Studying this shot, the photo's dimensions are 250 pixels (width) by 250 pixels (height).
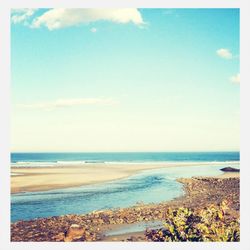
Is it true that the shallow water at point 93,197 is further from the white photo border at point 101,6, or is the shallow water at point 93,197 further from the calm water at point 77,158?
the calm water at point 77,158

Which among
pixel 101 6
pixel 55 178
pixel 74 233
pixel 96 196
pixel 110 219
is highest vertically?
pixel 101 6

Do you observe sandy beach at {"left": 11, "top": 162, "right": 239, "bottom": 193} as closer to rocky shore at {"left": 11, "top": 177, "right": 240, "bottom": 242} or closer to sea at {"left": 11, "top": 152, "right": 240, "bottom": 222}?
sea at {"left": 11, "top": 152, "right": 240, "bottom": 222}

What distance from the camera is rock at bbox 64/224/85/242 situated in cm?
574

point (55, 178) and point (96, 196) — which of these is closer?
point (96, 196)

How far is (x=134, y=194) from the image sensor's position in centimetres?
720

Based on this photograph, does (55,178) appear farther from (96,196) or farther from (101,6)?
(101,6)

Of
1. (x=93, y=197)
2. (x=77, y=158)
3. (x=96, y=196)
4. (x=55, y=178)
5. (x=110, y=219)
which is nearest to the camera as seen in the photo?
(x=110, y=219)

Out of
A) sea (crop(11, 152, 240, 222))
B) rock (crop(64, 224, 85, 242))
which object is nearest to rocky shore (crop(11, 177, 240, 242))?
rock (crop(64, 224, 85, 242))

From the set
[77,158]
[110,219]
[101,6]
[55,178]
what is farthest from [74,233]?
[77,158]

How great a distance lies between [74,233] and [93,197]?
47.3 inches

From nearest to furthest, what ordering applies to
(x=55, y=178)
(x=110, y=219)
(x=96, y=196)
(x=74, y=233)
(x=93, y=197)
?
(x=74, y=233) → (x=110, y=219) → (x=93, y=197) → (x=96, y=196) → (x=55, y=178)

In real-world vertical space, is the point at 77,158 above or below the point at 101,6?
below

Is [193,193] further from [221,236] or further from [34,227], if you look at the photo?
[34,227]

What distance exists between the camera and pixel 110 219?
6.21 metres
